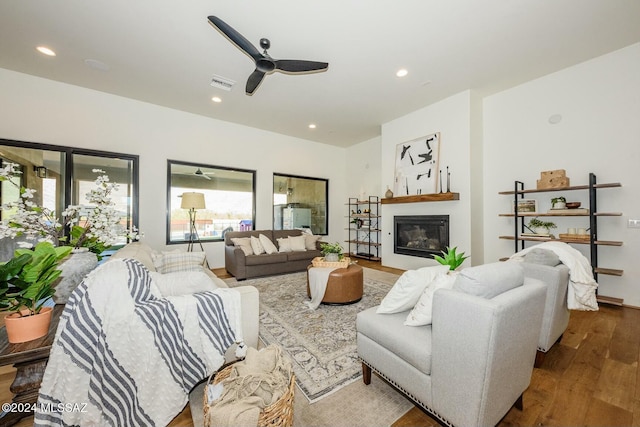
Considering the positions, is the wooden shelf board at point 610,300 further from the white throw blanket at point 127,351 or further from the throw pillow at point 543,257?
the white throw blanket at point 127,351

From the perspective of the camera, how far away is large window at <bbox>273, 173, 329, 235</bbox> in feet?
20.6

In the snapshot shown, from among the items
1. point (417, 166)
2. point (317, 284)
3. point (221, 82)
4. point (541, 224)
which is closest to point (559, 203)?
point (541, 224)

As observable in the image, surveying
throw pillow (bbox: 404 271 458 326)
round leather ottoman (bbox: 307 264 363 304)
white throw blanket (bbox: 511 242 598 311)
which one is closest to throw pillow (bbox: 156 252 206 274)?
round leather ottoman (bbox: 307 264 363 304)

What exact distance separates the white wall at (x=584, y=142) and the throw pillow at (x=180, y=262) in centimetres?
478

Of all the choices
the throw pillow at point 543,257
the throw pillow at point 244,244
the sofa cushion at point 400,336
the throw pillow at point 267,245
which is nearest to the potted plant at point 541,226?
the throw pillow at point 543,257

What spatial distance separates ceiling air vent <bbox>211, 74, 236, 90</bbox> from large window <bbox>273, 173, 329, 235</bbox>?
2522 mm

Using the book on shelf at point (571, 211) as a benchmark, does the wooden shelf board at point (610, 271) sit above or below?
below

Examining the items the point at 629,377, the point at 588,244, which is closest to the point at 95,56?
the point at 629,377

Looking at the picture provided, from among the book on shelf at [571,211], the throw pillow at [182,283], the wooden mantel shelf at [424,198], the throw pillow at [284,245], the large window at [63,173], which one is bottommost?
the throw pillow at [284,245]

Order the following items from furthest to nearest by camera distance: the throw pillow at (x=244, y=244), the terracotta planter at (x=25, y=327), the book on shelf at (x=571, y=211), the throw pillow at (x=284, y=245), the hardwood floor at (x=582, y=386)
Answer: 1. the throw pillow at (x=284, y=245)
2. the throw pillow at (x=244, y=244)
3. the book on shelf at (x=571, y=211)
4. the hardwood floor at (x=582, y=386)
5. the terracotta planter at (x=25, y=327)

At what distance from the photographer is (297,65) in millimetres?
2688

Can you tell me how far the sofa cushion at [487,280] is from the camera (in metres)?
1.23

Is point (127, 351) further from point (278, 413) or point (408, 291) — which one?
point (408, 291)

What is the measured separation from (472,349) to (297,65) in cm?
291
